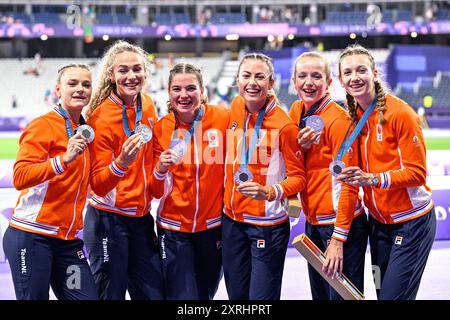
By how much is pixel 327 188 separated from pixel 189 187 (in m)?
0.91

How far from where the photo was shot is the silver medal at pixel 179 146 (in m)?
3.97

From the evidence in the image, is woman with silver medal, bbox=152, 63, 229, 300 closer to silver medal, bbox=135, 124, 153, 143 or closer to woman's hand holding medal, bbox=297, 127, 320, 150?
silver medal, bbox=135, 124, 153, 143

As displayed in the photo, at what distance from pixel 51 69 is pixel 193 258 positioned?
35.1 m

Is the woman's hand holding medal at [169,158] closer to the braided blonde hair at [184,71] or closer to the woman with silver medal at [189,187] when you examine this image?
the woman with silver medal at [189,187]

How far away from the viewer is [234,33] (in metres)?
39.0

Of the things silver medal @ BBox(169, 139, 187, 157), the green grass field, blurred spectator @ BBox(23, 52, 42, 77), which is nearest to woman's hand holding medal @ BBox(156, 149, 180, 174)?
silver medal @ BBox(169, 139, 187, 157)

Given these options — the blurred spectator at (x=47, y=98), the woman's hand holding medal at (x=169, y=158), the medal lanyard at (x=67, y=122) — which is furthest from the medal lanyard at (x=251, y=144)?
the blurred spectator at (x=47, y=98)

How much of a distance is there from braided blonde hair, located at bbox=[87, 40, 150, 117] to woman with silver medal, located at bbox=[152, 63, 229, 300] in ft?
0.94

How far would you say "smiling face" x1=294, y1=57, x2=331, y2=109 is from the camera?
4.16 metres

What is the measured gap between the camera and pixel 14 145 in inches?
702

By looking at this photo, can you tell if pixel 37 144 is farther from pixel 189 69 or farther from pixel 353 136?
pixel 353 136

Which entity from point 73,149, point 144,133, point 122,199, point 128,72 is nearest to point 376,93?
point 144,133
